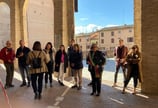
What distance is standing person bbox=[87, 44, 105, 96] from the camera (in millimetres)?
11312

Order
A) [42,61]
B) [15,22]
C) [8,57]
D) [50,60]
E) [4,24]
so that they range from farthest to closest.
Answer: [4,24], [15,22], [8,57], [50,60], [42,61]

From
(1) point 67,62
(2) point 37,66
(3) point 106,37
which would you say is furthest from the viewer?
(3) point 106,37

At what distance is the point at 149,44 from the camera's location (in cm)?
1134

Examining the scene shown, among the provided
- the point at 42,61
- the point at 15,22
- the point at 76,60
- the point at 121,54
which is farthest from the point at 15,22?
the point at 42,61

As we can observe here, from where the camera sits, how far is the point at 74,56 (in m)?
12.8

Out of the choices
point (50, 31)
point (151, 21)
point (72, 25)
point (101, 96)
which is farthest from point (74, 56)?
point (50, 31)

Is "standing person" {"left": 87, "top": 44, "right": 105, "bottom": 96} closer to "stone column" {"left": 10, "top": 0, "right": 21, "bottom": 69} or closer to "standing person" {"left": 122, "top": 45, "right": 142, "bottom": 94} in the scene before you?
"standing person" {"left": 122, "top": 45, "right": 142, "bottom": 94}

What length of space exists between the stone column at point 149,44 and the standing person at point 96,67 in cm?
149

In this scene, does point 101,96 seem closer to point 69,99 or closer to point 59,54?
point 69,99

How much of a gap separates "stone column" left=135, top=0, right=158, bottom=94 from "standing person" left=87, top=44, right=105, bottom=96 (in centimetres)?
149

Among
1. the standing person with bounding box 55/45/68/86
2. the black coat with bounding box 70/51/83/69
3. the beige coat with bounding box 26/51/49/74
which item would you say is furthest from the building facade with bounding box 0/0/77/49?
the beige coat with bounding box 26/51/49/74

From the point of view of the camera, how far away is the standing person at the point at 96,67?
11312 millimetres

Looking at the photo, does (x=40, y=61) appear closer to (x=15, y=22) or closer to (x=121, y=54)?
(x=121, y=54)

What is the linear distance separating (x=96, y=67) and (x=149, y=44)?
6.35ft
